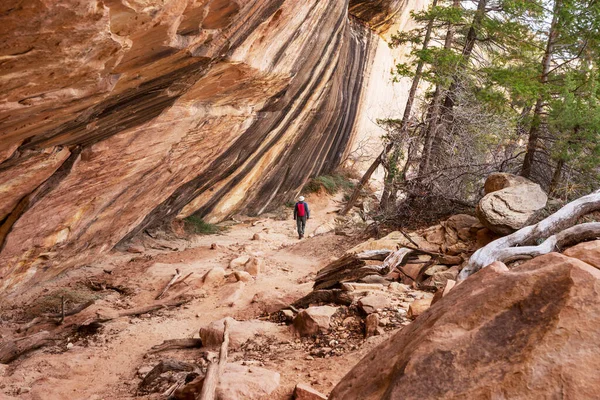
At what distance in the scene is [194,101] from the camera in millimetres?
10055

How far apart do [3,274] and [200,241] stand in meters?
6.53

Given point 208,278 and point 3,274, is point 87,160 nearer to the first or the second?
point 3,274

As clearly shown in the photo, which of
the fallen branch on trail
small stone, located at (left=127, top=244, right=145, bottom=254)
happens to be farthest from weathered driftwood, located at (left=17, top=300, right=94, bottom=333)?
the fallen branch on trail

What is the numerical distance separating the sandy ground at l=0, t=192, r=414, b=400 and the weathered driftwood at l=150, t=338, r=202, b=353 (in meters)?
0.12

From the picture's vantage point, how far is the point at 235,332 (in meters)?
6.94

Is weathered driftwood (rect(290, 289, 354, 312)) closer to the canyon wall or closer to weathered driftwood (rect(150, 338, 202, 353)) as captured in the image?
weathered driftwood (rect(150, 338, 202, 353))

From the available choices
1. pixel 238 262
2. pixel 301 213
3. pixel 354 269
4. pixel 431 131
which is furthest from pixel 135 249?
pixel 431 131

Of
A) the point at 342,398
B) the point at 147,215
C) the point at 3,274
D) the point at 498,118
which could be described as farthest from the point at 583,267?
the point at 147,215

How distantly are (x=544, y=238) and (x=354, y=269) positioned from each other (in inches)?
117

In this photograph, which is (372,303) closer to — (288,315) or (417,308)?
(417,308)

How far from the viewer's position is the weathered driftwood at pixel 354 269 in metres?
8.30

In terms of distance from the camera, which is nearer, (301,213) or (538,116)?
(538,116)

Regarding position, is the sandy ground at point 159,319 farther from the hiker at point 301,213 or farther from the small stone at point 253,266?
the hiker at point 301,213

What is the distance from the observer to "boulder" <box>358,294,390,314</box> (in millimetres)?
6484
